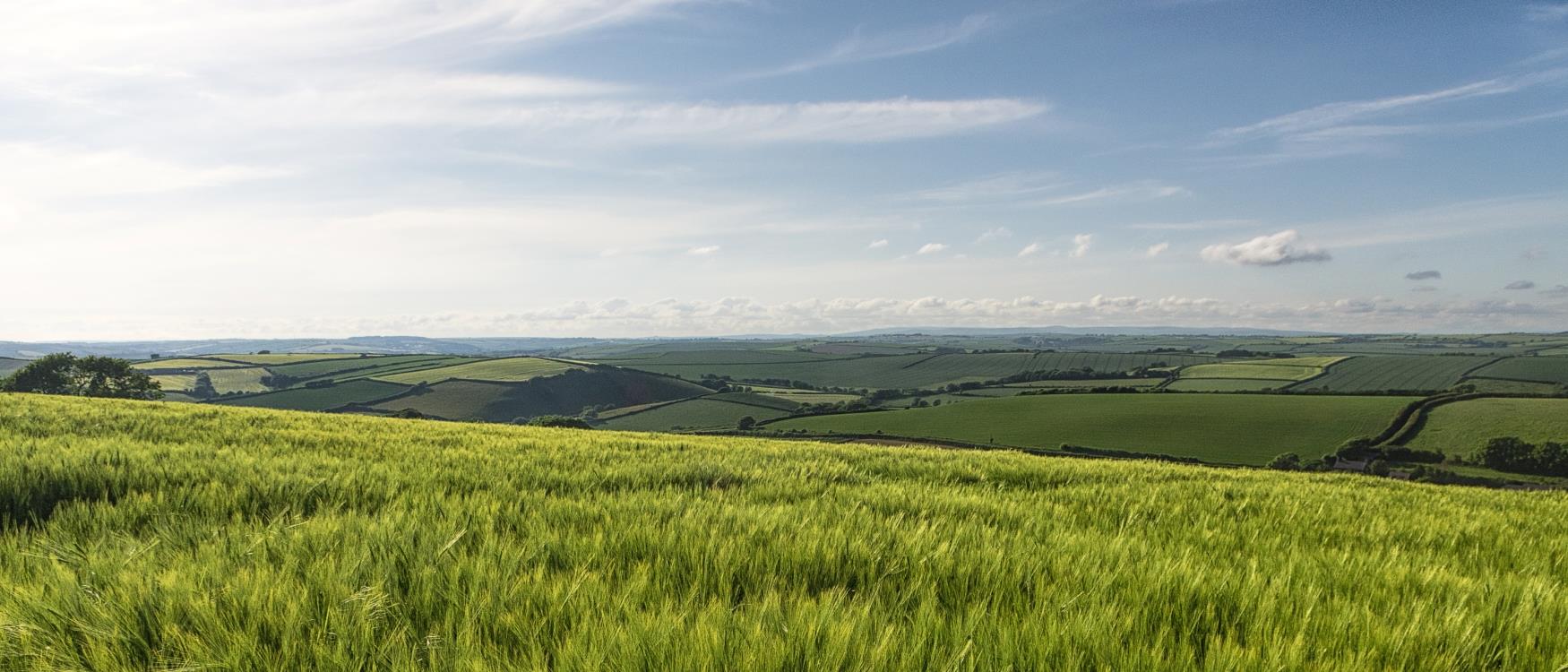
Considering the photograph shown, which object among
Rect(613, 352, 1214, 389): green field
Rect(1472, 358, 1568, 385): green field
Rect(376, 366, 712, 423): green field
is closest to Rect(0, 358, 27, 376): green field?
Rect(376, 366, 712, 423): green field

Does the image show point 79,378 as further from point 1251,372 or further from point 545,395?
point 1251,372

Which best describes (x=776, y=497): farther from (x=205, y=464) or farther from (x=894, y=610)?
(x=205, y=464)

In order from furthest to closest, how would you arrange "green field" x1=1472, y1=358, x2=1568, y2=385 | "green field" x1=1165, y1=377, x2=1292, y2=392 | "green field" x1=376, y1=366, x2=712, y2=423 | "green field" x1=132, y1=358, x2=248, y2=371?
"green field" x1=132, y1=358, x2=248, y2=371
"green field" x1=1472, y1=358, x2=1568, y2=385
"green field" x1=376, y1=366, x2=712, y2=423
"green field" x1=1165, y1=377, x2=1292, y2=392

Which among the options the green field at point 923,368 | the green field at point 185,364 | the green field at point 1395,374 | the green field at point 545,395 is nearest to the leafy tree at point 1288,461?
the green field at point 1395,374

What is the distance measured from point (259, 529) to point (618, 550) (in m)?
2.09

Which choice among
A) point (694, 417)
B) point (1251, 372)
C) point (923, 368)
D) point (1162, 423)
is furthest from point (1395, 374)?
point (694, 417)

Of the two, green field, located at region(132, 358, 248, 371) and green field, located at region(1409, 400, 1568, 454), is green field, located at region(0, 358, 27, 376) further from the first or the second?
green field, located at region(1409, 400, 1568, 454)

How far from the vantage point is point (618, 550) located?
316 centimetres

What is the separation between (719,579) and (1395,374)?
611 ft

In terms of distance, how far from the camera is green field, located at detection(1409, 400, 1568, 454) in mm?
69250

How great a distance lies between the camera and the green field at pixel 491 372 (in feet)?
450

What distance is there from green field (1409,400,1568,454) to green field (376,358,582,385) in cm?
15103

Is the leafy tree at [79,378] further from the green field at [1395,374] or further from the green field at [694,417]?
the green field at [1395,374]

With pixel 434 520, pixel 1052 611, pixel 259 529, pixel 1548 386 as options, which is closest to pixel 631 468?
pixel 434 520
